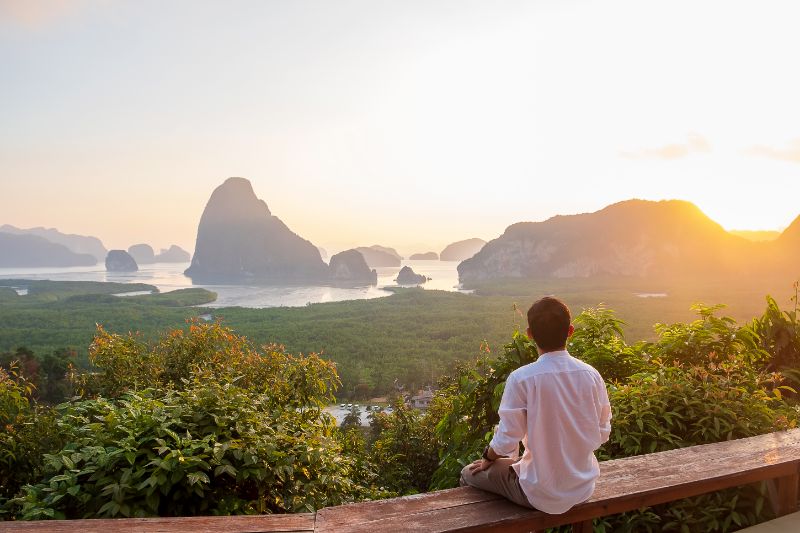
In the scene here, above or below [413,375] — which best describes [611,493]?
above

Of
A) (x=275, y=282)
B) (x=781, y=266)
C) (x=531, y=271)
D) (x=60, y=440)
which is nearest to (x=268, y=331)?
(x=60, y=440)

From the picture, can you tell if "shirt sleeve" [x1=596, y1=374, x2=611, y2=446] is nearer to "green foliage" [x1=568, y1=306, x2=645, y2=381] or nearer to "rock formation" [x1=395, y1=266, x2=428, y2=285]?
"green foliage" [x1=568, y1=306, x2=645, y2=381]

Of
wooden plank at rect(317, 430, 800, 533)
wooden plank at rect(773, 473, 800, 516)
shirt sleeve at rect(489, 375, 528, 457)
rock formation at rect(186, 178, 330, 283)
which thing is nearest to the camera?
wooden plank at rect(317, 430, 800, 533)

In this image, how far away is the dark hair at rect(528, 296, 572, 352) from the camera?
2031 millimetres

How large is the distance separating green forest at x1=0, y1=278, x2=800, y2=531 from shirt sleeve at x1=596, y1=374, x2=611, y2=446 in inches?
39.0

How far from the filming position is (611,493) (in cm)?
215

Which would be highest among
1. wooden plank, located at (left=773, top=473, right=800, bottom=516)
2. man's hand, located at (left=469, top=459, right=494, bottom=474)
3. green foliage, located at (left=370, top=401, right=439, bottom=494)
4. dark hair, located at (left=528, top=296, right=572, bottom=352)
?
dark hair, located at (left=528, top=296, right=572, bottom=352)

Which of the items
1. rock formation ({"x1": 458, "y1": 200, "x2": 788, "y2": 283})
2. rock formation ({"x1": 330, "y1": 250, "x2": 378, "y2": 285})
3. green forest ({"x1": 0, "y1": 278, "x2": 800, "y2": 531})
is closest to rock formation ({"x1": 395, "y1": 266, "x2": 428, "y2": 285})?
rock formation ({"x1": 330, "y1": 250, "x2": 378, "y2": 285})

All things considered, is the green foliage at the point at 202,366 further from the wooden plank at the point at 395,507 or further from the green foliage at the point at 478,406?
the wooden plank at the point at 395,507

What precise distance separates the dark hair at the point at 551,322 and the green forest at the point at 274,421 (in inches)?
55.7

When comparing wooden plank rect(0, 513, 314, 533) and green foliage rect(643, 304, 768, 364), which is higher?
green foliage rect(643, 304, 768, 364)

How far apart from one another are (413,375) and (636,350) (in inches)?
1222

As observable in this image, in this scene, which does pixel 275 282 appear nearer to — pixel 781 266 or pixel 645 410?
pixel 781 266

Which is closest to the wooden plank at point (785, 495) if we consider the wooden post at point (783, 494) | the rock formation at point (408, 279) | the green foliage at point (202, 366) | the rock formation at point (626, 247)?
the wooden post at point (783, 494)
